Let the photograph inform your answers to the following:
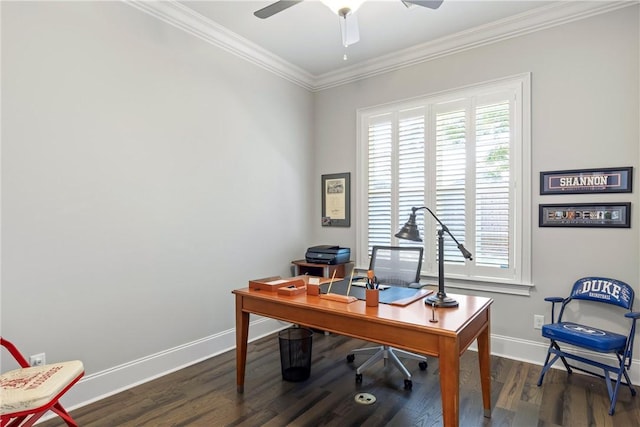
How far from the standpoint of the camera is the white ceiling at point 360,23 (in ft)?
9.25

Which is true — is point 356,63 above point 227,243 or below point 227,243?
above

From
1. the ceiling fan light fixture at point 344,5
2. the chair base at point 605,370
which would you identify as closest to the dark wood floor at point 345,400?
the chair base at point 605,370

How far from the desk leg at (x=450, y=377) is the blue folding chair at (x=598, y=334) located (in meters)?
1.37

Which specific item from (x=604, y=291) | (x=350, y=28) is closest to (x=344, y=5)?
(x=350, y=28)

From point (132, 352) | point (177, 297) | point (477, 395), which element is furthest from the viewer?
point (177, 297)

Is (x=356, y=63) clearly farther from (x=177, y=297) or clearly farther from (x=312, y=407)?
(x=312, y=407)

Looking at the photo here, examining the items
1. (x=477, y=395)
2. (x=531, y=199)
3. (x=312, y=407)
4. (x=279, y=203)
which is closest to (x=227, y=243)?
(x=279, y=203)

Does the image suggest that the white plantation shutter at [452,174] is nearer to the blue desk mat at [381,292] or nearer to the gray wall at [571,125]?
the gray wall at [571,125]

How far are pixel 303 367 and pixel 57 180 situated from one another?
2144 millimetres

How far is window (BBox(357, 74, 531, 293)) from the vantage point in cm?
304

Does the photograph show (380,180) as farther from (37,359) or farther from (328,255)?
(37,359)

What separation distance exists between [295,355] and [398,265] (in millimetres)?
1116

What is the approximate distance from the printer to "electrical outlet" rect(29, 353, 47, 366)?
237cm

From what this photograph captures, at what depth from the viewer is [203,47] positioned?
10.2 ft
